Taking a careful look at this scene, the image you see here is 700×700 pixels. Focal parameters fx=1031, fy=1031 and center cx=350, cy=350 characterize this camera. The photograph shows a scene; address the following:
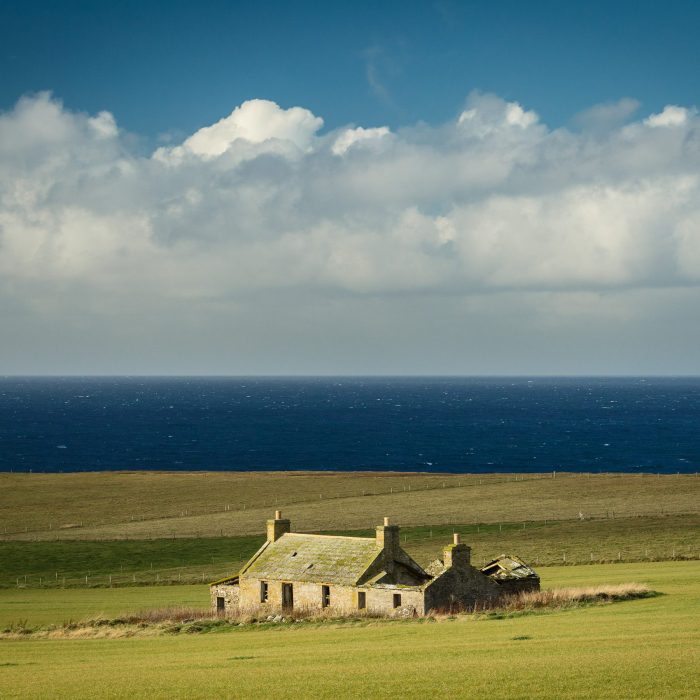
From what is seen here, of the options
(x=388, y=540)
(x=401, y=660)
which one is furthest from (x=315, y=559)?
(x=401, y=660)

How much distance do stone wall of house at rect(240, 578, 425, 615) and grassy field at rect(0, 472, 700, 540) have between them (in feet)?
120

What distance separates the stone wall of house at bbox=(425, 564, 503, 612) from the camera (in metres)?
39.1

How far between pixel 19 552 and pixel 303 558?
36146 millimetres

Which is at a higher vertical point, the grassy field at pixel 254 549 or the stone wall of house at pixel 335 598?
the stone wall of house at pixel 335 598

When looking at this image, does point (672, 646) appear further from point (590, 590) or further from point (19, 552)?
point (19, 552)

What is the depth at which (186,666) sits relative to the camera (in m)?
27.8

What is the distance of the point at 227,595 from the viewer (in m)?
43.8

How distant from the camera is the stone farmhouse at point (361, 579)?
39469 millimetres

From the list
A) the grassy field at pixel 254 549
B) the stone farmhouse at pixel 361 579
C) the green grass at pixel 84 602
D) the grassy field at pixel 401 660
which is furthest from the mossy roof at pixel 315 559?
the grassy field at pixel 254 549

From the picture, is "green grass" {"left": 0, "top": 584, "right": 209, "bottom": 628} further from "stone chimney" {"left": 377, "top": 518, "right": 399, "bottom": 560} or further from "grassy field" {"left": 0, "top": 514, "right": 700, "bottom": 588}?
"stone chimney" {"left": 377, "top": 518, "right": 399, "bottom": 560}

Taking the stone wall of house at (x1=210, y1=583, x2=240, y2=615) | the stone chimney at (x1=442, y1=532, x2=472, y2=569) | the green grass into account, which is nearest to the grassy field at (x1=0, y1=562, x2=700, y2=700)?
the stone chimney at (x1=442, y1=532, x2=472, y2=569)

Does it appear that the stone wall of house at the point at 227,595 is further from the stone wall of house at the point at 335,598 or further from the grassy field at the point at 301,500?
the grassy field at the point at 301,500

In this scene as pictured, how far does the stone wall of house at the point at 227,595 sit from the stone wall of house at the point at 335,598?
476mm

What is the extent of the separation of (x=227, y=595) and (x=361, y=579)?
700cm
